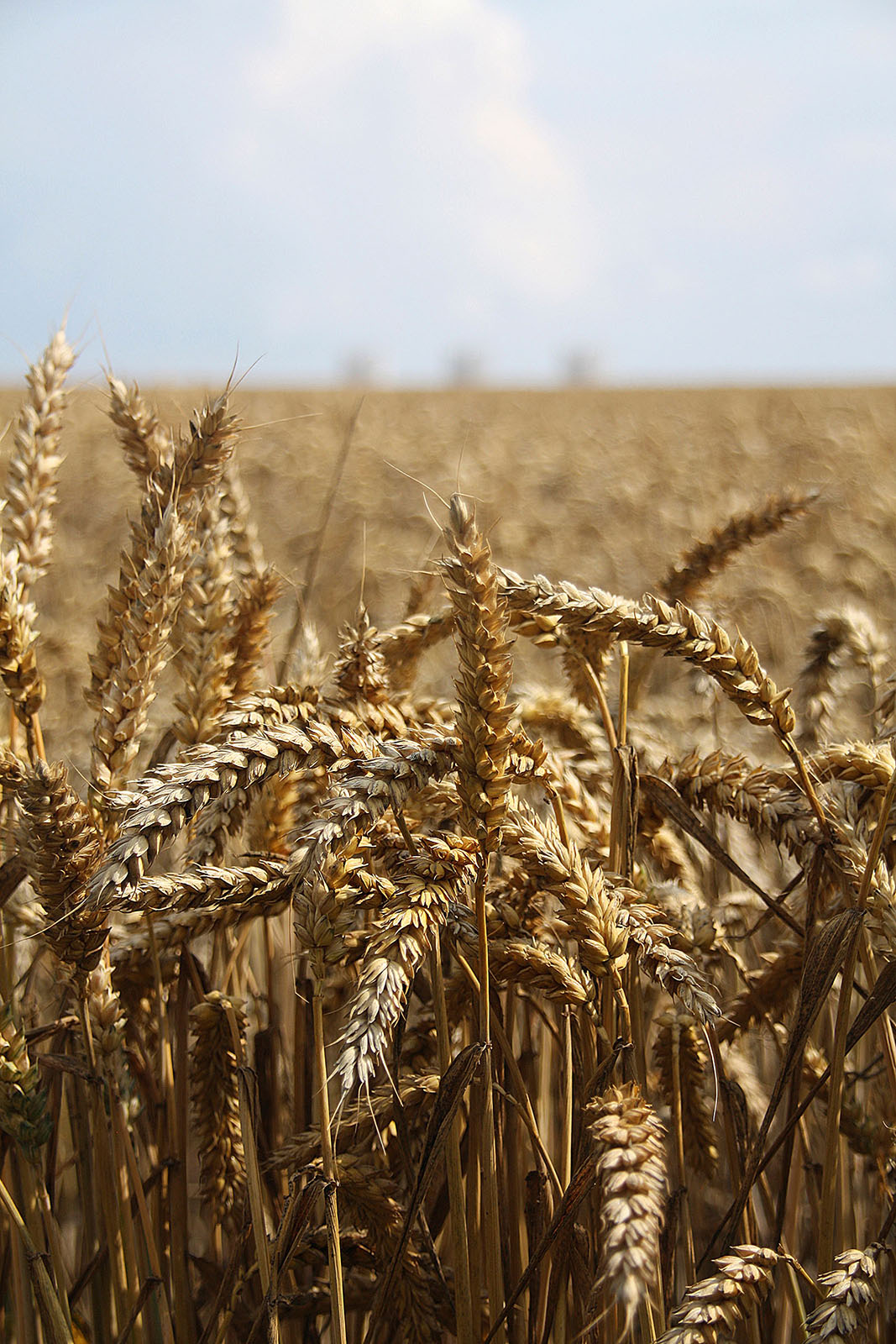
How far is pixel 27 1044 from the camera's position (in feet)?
3.77

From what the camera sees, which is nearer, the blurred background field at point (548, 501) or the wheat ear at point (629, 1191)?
the wheat ear at point (629, 1191)

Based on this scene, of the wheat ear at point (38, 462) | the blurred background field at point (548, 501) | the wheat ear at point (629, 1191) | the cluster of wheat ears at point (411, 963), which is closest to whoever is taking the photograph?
the wheat ear at point (629, 1191)

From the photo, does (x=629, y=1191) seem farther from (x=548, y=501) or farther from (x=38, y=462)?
(x=548, y=501)

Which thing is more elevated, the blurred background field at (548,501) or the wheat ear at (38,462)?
the blurred background field at (548,501)

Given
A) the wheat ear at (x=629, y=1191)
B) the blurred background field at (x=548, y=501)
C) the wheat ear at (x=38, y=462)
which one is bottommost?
the wheat ear at (x=629, y=1191)

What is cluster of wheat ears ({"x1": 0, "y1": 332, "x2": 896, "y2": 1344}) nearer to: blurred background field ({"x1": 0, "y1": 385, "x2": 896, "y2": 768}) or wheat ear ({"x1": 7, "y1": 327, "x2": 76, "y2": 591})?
wheat ear ({"x1": 7, "y1": 327, "x2": 76, "y2": 591})

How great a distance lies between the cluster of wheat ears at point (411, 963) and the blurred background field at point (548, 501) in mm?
359

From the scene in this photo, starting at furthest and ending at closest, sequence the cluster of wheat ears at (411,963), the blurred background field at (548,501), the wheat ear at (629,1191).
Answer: the blurred background field at (548,501) < the cluster of wheat ears at (411,963) < the wheat ear at (629,1191)

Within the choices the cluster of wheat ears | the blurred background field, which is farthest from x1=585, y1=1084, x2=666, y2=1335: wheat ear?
the blurred background field

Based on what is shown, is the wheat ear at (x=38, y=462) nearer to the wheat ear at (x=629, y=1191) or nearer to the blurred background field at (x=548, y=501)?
the blurred background field at (x=548, y=501)

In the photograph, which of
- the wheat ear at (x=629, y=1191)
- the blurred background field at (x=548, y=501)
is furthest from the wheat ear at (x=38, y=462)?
the wheat ear at (x=629, y=1191)

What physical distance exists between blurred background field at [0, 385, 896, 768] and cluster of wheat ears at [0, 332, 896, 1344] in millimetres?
359

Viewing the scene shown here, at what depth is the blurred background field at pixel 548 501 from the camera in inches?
241

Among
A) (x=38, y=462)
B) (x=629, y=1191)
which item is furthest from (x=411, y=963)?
(x=38, y=462)
